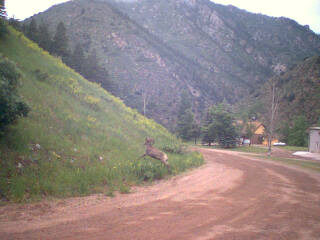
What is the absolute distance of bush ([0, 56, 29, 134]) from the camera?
7862 mm

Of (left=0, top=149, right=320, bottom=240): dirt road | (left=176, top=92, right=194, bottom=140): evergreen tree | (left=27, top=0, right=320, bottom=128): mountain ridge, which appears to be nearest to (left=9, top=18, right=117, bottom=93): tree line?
(left=27, top=0, right=320, bottom=128): mountain ridge

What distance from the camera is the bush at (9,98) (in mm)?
7862

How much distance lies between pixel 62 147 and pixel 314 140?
38.2 m

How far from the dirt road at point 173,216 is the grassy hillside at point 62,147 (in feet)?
3.20

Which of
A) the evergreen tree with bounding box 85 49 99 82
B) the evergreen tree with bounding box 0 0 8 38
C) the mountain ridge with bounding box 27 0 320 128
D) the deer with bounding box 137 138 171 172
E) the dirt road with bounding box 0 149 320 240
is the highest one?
the mountain ridge with bounding box 27 0 320 128

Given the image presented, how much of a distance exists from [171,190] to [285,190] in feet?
14.7

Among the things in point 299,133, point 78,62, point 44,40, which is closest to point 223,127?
point 299,133

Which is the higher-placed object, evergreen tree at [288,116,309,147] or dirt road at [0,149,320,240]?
evergreen tree at [288,116,309,147]

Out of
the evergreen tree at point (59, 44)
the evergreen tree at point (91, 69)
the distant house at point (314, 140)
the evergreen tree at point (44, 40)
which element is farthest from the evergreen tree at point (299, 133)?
the evergreen tree at point (44, 40)

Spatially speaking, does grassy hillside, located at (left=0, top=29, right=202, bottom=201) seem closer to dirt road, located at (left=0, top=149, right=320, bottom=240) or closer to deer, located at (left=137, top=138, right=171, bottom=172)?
deer, located at (left=137, top=138, right=171, bottom=172)

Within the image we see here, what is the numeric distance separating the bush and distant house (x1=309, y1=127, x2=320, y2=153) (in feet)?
129

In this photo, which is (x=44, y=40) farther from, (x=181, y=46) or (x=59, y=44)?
(x=181, y=46)

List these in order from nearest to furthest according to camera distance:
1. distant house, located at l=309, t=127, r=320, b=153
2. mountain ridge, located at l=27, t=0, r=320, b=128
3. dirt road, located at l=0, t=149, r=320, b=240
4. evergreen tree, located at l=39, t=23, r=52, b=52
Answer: dirt road, located at l=0, t=149, r=320, b=240
distant house, located at l=309, t=127, r=320, b=153
evergreen tree, located at l=39, t=23, r=52, b=52
mountain ridge, located at l=27, t=0, r=320, b=128

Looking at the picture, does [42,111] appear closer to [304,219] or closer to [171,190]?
[171,190]
